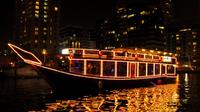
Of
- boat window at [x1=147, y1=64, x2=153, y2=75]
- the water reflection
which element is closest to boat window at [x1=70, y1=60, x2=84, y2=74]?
the water reflection

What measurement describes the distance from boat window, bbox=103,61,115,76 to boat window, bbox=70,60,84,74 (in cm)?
343

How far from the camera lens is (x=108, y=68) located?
42.1 m

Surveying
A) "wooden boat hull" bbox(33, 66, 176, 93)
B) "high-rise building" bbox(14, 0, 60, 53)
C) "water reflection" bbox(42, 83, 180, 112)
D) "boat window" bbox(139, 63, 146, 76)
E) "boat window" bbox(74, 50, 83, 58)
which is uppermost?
"high-rise building" bbox(14, 0, 60, 53)

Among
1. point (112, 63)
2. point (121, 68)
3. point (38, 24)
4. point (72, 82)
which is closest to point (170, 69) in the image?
point (121, 68)

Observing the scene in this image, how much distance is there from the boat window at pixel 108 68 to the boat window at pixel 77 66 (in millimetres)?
3429

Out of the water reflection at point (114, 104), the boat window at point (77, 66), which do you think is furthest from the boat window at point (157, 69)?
the water reflection at point (114, 104)

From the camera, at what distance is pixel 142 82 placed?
47906mm

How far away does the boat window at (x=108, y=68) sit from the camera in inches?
1637

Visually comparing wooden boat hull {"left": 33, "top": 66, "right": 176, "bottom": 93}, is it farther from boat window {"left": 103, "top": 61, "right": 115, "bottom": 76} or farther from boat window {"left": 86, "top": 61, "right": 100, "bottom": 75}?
boat window {"left": 86, "top": 61, "right": 100, "bottom": 75}

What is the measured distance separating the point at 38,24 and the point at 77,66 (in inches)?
5000

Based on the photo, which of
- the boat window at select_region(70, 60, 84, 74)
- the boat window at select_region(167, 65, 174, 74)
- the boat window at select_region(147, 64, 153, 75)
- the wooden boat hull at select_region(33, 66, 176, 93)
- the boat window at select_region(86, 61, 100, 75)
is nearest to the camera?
the wooden boat hull at select_region(33, 66, 176, 93)

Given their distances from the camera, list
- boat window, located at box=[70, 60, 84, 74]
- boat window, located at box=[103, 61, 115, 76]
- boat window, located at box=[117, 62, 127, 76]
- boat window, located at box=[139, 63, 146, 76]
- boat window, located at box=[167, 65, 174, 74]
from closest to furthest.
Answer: boat window, located at box=[70, 60, 84, 74]
boat window, located at box=[103, 61, 115, 76]
boat window, located at box=[117, 62, 127, 76]
boat window, located at box=[139, 63, 146, 76]
boat window, located at box=[167, 65, 174, 74]

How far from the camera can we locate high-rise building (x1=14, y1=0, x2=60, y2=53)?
160625mm

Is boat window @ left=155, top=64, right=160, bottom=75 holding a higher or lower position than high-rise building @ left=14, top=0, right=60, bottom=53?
lower
